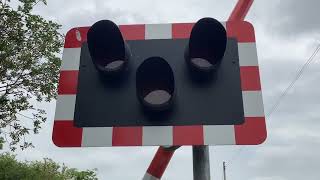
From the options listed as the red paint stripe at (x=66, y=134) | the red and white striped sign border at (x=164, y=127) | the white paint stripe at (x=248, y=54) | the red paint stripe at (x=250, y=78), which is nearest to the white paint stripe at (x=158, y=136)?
the red and white striped sign border at (x=164, y=127)

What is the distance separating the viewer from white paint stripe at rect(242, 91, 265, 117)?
202 cm

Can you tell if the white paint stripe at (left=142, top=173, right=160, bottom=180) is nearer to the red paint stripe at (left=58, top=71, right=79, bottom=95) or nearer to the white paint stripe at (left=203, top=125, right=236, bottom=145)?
the white paint stripe at (left=203, top=125, right=236, bottom=145)

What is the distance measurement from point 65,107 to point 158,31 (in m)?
0.69

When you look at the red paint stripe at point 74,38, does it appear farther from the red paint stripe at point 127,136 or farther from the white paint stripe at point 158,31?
the red paint stripe at point 127,136

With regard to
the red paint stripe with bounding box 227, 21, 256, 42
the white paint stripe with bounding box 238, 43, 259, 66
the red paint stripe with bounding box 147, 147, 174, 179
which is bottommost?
the red paint stripe with bounding box 147, 147, 174, 179

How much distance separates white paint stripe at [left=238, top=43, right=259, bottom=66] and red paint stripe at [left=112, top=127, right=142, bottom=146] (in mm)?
700

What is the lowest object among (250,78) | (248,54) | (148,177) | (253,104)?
(148,177)

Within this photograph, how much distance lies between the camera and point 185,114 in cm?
201

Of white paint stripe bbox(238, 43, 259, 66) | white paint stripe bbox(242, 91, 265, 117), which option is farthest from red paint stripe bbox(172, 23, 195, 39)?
white paint stripe bbox(242, 91, 265, 117)

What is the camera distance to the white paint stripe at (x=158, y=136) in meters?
1.95

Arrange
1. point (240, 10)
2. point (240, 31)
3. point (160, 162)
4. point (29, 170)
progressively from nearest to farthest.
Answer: point (160, 162)
point (240, 10)
point (240, 31)
point (29, 170)

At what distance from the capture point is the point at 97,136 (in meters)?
2.03

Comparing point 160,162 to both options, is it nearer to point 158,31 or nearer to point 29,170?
point 158,31

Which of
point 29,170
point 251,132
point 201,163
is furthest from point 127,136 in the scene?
point 29,170
